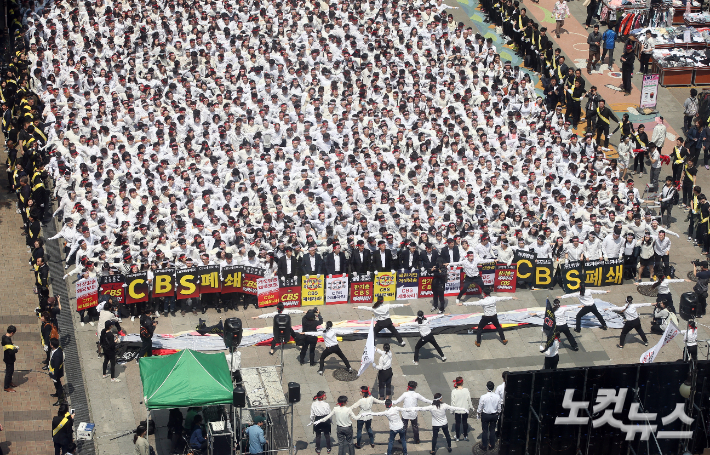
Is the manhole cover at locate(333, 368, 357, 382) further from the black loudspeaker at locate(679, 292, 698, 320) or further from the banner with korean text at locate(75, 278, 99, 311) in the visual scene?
the black loudspeaker at locate(679, 292, 698, 320)

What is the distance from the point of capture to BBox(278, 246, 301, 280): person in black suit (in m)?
31.0

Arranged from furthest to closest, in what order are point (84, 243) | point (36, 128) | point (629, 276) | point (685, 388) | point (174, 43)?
point (174, 43) → point (36, 128) → point (629, 276) → point (84, 243) → point (685, 388)

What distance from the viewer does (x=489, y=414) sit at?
25.0m

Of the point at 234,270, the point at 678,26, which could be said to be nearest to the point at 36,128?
the point at 234,270

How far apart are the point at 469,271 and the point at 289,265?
4.97m

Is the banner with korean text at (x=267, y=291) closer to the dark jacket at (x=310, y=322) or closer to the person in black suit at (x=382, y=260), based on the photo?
the dark jacket at (x=310, y=322)

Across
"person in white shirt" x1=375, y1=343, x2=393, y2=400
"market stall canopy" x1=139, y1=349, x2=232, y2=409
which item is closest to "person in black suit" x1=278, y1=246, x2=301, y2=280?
"person in white shirt" x1=375, y1=343, x2=393, y2=400

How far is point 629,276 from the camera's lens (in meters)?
33.3

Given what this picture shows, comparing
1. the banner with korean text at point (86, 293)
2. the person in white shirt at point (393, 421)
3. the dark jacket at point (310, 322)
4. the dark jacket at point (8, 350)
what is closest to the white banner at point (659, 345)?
the person in white shirt at point (393, 421)

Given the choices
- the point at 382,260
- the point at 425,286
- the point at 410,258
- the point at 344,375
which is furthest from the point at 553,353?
the point at 382,260

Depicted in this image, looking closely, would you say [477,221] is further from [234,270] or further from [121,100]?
[121,100]

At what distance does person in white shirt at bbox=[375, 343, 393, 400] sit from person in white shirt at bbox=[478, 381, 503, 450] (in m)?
2.58

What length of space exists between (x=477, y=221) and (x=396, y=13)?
38.0 ft

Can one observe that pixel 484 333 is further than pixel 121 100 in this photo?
No
